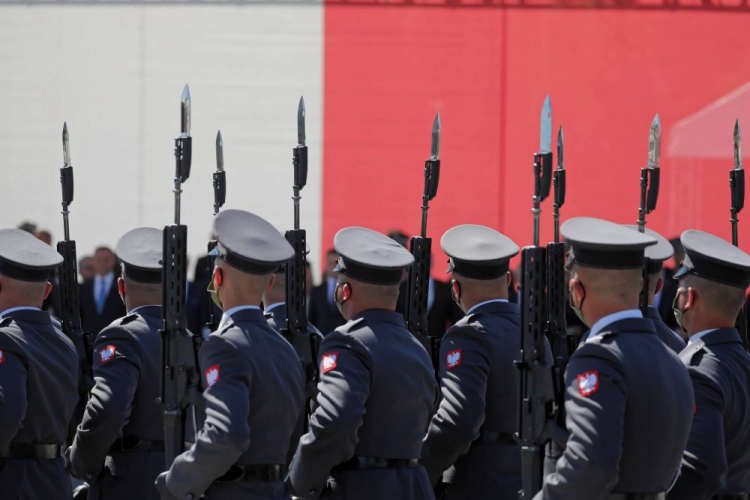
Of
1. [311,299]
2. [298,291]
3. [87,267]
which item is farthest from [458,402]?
[87,267]

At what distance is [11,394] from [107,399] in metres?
0.40

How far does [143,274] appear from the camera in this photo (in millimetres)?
4871

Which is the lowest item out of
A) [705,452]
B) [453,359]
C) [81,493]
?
[81,493]

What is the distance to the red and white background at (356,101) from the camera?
9.92m

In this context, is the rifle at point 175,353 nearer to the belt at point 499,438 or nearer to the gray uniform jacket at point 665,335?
the belt at point 499,438

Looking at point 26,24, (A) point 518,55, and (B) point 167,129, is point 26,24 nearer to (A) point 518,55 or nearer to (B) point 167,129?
(B) point 167,129

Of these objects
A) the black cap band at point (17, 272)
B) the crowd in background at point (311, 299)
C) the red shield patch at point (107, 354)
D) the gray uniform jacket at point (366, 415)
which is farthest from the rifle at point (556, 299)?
the crowd in background at point (311, 299)

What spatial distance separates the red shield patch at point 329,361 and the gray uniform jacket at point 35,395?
982 millimetres

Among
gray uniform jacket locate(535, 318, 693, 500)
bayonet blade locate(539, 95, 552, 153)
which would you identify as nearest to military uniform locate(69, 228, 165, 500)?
bayonet blade locate(539, 95, 552, 153)

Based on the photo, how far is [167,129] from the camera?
32.8 ft

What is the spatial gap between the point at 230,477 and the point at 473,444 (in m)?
1.37

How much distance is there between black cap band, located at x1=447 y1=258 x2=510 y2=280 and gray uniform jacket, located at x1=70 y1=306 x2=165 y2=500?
A: 1223mm

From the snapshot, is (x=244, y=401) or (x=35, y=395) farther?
(x=35, y=395)

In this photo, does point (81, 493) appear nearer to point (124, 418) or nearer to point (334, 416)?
point (124, 418)
